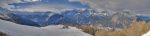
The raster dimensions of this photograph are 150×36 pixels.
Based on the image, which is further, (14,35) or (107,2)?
(107,2)

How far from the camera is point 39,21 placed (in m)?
11.1

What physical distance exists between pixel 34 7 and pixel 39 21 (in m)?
0.52

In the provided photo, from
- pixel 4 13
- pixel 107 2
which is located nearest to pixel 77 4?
pixel 107 2

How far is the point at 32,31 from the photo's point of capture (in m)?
9.34

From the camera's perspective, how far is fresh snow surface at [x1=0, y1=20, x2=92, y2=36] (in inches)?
360

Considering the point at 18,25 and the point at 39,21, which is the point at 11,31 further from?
the point at 39,21

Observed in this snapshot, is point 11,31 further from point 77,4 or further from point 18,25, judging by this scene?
point 77,4

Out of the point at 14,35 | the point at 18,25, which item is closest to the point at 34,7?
the point at 18,25

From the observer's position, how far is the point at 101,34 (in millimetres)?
8914

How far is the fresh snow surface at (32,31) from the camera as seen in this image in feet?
30.0

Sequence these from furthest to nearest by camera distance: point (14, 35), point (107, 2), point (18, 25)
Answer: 1. point (107, 2)
2. point (18, 25)
3. point (14, 35)

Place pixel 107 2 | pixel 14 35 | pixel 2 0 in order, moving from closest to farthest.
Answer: pixel 14 35
pixel 2 0
pixel 107 2

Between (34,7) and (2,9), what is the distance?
103 cm

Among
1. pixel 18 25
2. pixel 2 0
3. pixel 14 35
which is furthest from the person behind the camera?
pixel 2 0
